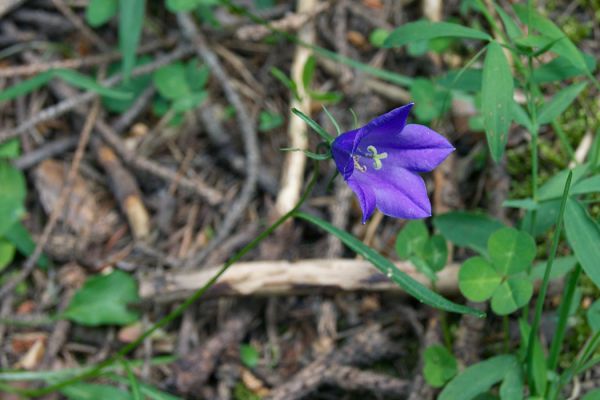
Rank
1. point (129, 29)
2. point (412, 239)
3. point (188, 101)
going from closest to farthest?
point (412, 239), point (129, 29), point (188, 101)

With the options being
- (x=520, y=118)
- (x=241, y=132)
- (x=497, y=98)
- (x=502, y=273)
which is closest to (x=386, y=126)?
(x=497, y=98)

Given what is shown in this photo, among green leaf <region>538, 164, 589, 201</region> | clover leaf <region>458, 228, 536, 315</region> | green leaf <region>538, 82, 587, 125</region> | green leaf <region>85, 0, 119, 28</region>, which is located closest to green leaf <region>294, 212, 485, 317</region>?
clover leaf <region>458, 228, 536, 315</region>

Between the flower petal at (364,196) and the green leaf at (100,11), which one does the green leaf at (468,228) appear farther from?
the green leaf at (100,11)

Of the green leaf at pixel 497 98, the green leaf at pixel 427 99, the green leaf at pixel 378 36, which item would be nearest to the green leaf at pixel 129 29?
the green leaf at pixel 378 36

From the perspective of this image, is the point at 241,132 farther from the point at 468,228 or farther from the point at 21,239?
the point at 468,228

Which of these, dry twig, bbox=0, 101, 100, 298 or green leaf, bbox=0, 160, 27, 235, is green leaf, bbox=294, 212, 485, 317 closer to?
dry twig, bbox=0, 101, 100, 298

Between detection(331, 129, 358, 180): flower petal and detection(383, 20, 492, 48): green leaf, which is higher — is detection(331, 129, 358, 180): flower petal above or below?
below
